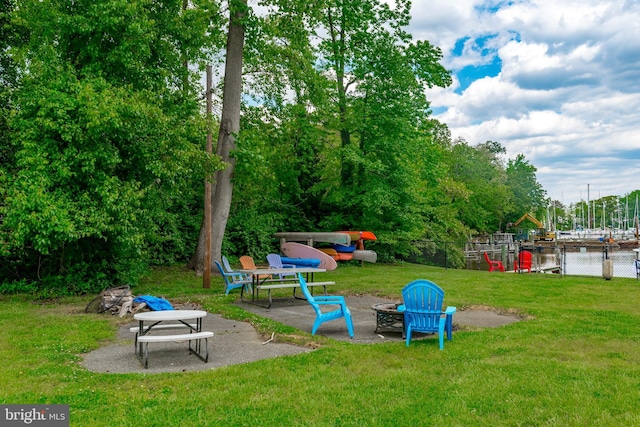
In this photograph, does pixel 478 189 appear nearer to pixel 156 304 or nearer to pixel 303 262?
pixel 303 262

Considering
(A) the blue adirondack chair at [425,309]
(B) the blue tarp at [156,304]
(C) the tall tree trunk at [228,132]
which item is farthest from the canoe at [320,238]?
(A) the blue adirondack chair at [425,309]

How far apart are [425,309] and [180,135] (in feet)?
28.4

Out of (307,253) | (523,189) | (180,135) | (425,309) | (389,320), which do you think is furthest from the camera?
(523,189)

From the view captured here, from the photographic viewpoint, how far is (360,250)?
817 inches

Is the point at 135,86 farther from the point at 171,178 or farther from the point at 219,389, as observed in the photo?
the point at 219,389

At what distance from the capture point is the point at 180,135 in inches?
499

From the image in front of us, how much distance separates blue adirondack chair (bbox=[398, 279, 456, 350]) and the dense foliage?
7327mm

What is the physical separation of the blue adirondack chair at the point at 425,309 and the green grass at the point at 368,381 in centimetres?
27

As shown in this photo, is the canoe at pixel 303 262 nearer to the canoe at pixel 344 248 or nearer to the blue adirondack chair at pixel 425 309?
the canoe at pixel 344 248

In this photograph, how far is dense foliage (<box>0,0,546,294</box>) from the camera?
10648 millimetres

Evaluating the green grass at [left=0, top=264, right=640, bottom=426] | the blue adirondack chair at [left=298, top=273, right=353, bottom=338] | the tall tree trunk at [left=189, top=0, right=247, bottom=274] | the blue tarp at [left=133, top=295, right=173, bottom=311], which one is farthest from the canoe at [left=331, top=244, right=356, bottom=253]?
the blue adirondack chair at [left=298, top=273, right=353, bottom=338]

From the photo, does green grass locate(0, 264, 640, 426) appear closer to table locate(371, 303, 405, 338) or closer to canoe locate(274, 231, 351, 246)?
table locate(371, 303, 405, 338)

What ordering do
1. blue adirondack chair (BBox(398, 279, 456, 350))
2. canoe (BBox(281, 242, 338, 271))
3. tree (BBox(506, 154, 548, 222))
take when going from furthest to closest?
tree (BBox(506, 154, 548, 222)) < canoe (BBox(281, 242, 338, 271)) < blue adirondack chair (BBox(398, 279, 456, 350))

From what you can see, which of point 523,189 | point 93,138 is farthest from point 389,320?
point 523,189
